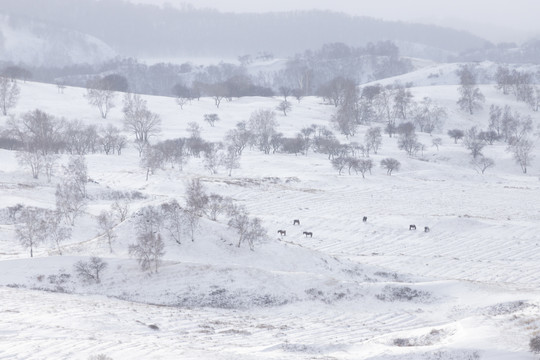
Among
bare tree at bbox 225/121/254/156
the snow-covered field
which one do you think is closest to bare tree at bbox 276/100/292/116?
bare tree at bbox 225/121/254/156

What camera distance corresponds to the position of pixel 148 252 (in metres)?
30.0

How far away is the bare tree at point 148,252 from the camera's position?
98.3ft

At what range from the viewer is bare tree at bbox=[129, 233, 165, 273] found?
29953mm

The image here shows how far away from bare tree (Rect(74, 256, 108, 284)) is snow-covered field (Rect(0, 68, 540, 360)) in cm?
49

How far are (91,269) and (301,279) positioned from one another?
11.3m

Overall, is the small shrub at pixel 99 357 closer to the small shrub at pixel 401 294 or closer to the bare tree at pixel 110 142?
the small shrub at pixel 401 294

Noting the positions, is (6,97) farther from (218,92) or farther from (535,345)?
(535,345)

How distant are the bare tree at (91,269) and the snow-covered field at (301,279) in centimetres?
49

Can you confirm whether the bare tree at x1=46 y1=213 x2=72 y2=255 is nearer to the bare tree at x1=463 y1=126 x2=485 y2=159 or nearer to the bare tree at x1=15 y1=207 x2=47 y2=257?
the bare tree at x1=15 y1=207 x2=47 y2=257

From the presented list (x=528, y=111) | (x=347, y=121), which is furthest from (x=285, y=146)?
(x=528, y=111)

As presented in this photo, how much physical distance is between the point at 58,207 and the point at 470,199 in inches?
1584

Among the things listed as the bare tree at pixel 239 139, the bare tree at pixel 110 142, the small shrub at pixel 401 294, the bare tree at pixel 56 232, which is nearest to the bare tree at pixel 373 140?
the bare tree at pixel 239 139

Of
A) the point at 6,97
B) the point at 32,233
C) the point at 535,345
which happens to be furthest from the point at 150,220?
the point at 6,97

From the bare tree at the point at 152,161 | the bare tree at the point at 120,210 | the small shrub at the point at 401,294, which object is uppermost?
the bare tree at the point at 152,161
